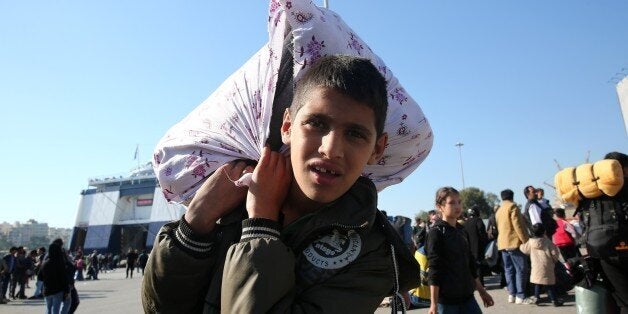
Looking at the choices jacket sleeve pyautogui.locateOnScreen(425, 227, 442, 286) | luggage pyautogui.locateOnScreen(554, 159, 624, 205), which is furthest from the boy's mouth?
jacket sleeve pyautogui.locateOnScreen(425, 227, 442, 286)

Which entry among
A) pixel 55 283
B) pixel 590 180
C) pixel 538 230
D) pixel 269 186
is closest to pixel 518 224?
pixel 538 230

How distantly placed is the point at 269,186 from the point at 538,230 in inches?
339

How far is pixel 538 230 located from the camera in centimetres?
865

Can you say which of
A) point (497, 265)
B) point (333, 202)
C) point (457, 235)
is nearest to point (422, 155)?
point (333, 202)

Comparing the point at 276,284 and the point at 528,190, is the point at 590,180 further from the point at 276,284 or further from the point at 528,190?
the point at 528,190

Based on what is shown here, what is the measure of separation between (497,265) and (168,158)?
10794 millimetres

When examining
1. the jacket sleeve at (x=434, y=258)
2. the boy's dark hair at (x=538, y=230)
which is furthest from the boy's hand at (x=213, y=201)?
the boy's dark hair at (x=538, y=230)

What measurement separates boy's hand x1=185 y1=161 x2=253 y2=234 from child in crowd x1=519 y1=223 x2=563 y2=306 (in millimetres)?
8384

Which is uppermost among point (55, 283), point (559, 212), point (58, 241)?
point (559, 212)

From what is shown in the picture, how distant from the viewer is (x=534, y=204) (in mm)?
9859

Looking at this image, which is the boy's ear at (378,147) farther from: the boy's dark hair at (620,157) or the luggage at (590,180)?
the boy's dark hair at (620,157)

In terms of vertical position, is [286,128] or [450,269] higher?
[286,128]

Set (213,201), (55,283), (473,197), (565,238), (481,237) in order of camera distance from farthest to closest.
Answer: (473,197) < (481,237) < (565,238) < (55,283) < (213,201)

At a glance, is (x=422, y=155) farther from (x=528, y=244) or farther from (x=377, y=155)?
(x=528, y=244)
